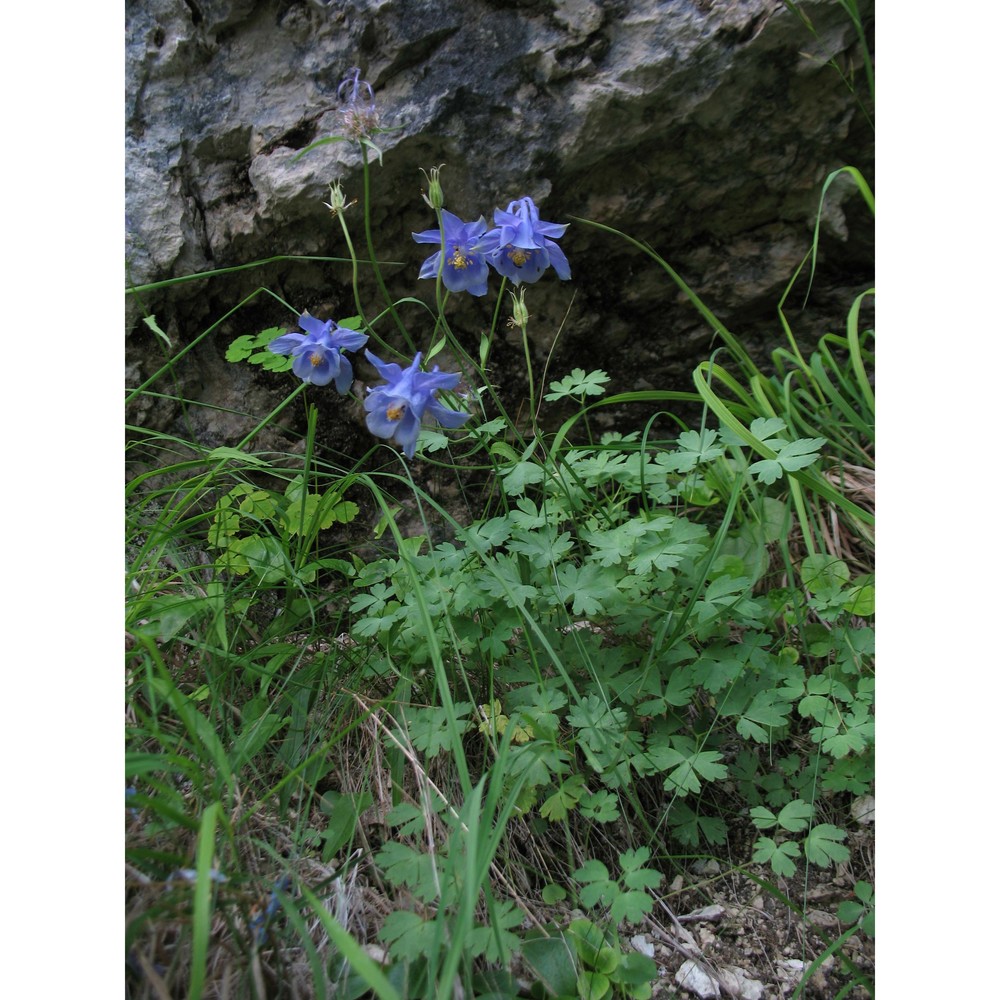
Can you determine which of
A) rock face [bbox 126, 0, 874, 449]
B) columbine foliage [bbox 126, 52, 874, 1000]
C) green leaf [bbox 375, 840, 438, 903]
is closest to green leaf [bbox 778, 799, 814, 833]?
columbine foliage [bbox 126, 52, 874, 1000]

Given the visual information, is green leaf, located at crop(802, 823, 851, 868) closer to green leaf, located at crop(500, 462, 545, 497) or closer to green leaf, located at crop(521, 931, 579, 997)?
green leaf, located at crop(521, 931, 579, 997)

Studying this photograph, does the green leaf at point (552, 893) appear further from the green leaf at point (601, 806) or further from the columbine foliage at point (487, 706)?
the green leaf at point (601, 806)

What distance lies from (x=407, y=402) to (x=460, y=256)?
36cm

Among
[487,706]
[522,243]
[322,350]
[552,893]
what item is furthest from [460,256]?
[552,893]

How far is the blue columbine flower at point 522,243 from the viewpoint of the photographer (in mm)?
1461

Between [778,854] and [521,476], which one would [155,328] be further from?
[778,854]

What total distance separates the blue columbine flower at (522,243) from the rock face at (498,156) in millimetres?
510

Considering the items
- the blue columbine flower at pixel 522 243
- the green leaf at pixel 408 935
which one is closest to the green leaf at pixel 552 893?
the green leaf at pixel 408 935

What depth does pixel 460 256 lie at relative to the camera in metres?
1.54

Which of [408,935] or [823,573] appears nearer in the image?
[408,935]

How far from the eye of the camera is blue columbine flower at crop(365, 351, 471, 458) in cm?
137

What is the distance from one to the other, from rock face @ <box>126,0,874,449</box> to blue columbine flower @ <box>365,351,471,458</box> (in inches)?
27.5

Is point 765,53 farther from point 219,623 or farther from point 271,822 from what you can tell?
point 271,822

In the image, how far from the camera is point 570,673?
1.42 m
